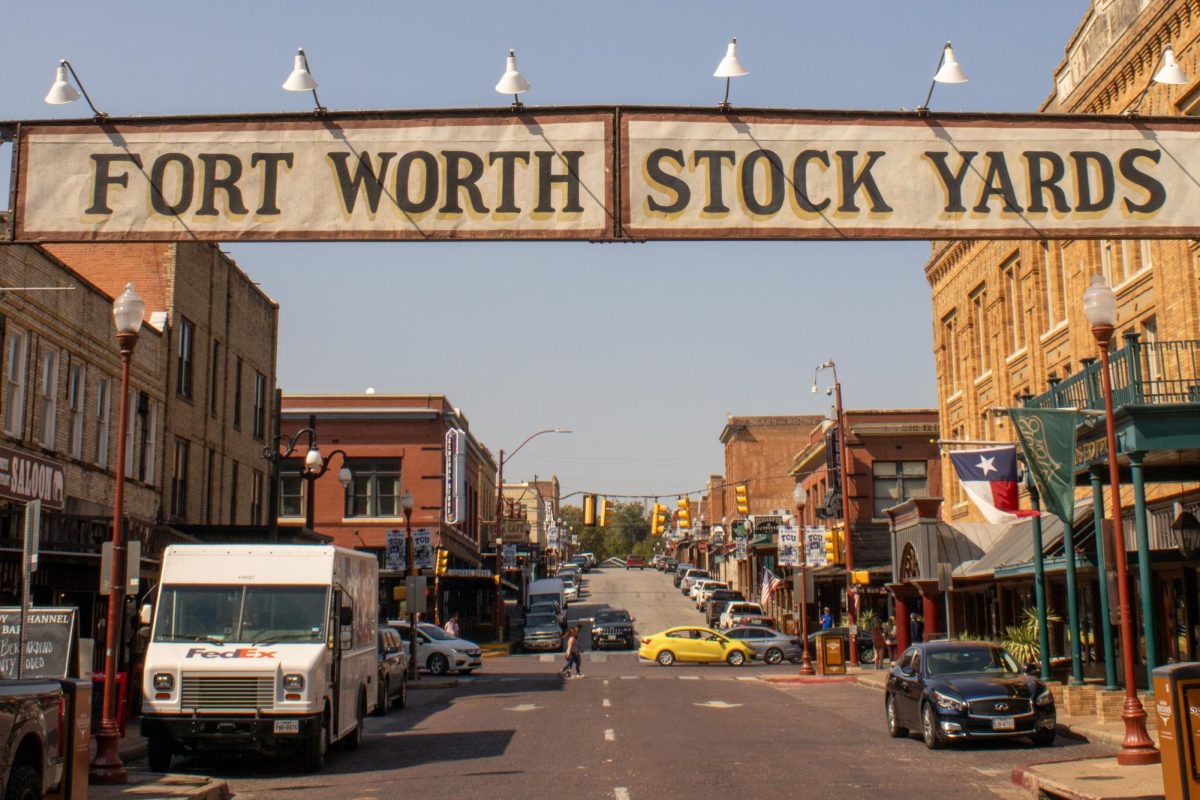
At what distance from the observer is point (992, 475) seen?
27297mm

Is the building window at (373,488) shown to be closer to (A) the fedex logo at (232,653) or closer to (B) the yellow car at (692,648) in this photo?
(B) the yellow car at (692,648)

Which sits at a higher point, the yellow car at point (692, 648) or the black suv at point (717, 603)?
the black suv at point (717, 603)

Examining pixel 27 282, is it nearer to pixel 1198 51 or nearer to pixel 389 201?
pixel 389 201

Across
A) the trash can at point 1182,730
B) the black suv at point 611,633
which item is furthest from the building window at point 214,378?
the trash can at point 1182,730

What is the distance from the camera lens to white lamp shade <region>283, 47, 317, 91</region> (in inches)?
385

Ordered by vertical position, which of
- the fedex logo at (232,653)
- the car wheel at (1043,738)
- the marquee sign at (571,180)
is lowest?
the car wheel at (1043,738)

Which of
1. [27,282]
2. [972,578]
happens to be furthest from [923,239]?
[972,578]

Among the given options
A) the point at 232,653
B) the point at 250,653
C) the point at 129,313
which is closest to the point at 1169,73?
the point at 129,313

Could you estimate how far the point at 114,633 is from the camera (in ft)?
53.6

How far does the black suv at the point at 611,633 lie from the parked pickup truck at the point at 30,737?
49720 millimetres

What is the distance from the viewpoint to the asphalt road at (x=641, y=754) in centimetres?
1484

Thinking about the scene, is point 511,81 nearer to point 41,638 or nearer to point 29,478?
point 41,638

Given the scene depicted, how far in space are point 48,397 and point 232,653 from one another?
41.5ft

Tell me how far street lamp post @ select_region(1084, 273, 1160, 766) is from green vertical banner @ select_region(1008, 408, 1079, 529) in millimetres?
1110
